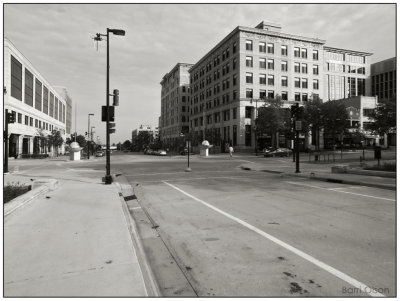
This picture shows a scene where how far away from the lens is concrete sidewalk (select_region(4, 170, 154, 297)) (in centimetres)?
347

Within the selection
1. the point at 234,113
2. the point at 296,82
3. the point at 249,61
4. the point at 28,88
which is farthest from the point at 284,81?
the point at 28,88

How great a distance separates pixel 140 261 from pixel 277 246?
7.76ft

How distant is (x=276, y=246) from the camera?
200 inches

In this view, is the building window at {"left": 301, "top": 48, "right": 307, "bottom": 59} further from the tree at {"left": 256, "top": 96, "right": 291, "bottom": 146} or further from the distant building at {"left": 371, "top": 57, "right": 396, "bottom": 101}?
the distant building at {"left": 371, "top": 57, "right": 396, "bottom": 101}

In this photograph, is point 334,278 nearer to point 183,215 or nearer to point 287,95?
point 183,215

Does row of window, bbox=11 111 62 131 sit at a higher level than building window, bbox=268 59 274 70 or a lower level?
lower

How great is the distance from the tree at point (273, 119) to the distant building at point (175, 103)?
4086cm

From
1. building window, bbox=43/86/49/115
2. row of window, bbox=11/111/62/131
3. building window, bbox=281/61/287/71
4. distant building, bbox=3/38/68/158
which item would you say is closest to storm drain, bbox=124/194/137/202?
distant building, bbox=3/38/68/158

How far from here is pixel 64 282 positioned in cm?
360

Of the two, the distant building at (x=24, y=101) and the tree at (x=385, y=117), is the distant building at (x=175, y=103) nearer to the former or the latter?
the distant building at (x=24, y=101)

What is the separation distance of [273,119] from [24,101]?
47771 millimetres

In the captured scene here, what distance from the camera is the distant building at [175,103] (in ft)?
327

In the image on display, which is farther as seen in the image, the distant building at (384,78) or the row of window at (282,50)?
the distant building at (384,78)

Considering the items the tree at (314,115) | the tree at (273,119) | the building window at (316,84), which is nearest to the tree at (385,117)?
the tree at (314,115)
